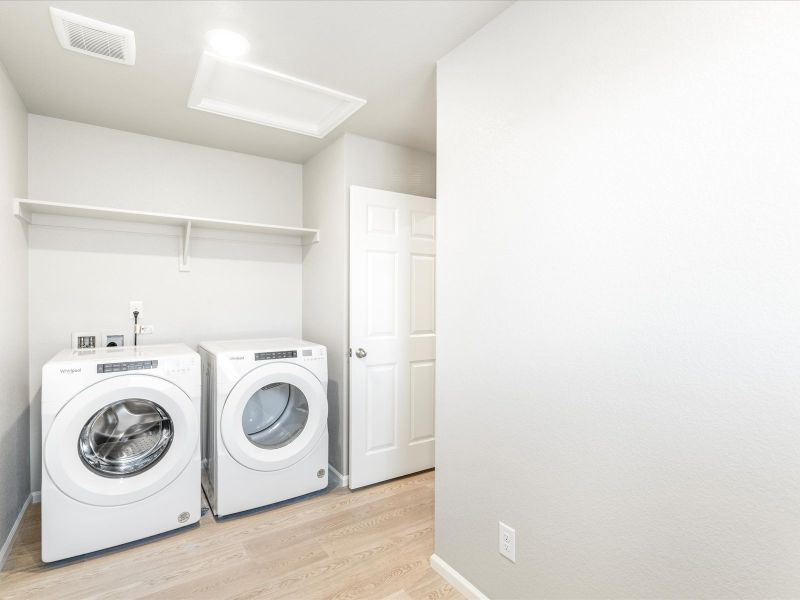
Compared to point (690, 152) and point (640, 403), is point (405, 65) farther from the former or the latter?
point (640, 403)

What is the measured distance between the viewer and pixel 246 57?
1899 millimetres

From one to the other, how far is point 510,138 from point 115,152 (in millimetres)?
2514

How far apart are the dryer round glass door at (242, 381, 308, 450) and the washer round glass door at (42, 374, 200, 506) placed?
0.37 metres

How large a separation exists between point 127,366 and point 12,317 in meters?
0.64

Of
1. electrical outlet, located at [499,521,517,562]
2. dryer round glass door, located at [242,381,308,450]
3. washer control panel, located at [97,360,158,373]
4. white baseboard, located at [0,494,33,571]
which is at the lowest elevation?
white baseboard, located at [0,494,33,571]

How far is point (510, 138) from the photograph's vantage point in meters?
1.58

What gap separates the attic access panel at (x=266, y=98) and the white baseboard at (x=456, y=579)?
2260 millimetres

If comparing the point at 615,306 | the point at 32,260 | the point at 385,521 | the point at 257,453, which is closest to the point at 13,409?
the point at 32,260

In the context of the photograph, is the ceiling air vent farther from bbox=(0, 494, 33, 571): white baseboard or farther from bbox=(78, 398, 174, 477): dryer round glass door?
bbox=(0, 494, 33, 571): white baseboard

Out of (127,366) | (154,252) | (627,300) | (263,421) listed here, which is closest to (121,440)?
(127,366)

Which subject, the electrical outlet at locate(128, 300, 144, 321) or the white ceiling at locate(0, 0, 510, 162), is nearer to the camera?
the white ceiling at locate(0, 0, 510, 162)

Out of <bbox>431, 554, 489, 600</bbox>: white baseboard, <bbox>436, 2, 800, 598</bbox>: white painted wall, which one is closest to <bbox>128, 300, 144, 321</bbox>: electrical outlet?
<bbox>436, 2, 800, 598</bbox>: white painted wall

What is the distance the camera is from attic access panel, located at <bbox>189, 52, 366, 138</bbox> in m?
Result: 2.01

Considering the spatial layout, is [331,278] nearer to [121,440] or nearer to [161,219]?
[161,219]
